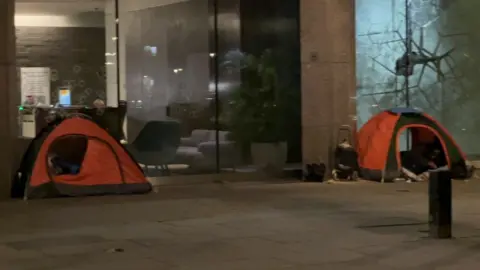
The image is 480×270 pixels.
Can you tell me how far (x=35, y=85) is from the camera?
12727mm

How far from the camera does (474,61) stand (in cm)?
1634

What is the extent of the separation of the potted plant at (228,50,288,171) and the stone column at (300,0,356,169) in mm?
683

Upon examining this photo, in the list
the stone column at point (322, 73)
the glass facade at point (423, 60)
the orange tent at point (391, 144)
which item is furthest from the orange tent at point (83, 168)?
the glass facade at point (423, 60)

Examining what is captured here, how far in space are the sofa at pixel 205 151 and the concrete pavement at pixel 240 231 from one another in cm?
181

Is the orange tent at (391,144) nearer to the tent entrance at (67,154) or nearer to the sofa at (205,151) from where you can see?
the sofa at (205,151)

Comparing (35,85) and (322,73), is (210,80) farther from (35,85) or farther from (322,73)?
(35,85)

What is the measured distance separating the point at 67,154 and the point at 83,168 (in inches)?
35.0

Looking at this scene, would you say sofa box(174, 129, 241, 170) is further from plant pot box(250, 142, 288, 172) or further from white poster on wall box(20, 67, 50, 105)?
white poster on wall box(20, 67, 50, 105)

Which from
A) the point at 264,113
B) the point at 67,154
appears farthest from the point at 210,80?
the point at 67,154

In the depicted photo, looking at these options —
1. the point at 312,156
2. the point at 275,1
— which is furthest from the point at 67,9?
the point at 312,156

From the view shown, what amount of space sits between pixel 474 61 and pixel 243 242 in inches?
407

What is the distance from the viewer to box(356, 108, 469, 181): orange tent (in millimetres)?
13344

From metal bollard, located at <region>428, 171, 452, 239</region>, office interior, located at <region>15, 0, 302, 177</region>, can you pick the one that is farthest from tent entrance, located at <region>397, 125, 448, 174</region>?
metal bollard, located at <region>428, 171, 452, 239</region>

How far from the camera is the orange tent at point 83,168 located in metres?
11.4
